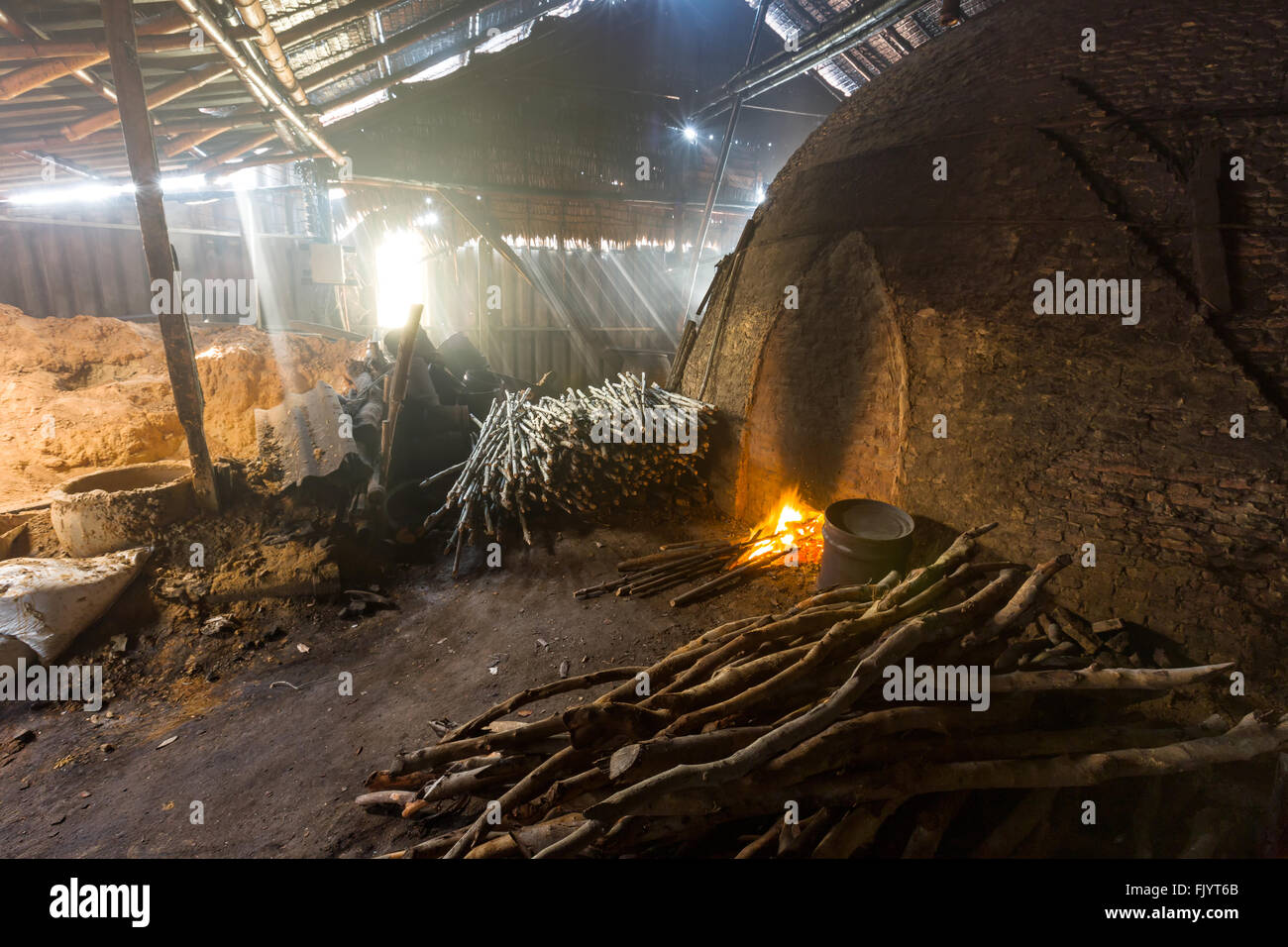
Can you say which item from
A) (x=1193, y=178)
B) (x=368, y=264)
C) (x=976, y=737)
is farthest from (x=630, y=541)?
(x=368, y=264)

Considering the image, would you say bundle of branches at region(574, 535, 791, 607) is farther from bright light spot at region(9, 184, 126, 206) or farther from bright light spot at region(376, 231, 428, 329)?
bright light spot at region(9, 184, 126, 206)

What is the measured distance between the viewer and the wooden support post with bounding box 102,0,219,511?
16.8 ft

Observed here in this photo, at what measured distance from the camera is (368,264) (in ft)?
52.9

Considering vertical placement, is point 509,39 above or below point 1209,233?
above

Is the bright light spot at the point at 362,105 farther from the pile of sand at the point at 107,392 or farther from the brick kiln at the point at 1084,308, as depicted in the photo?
the brick kiln at the point at 1084,308

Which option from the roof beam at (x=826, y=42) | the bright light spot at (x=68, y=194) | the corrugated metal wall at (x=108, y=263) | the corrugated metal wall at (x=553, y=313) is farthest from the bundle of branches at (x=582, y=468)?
the bright light spot at (x=68, y=194)

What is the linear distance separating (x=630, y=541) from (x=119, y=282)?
1447cm

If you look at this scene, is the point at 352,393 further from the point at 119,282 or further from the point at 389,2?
the point at 119,282

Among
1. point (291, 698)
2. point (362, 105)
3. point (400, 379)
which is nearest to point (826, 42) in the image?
point (400, 379)

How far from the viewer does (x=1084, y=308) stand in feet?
14.5

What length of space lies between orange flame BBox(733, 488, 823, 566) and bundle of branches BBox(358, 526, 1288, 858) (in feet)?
10.6

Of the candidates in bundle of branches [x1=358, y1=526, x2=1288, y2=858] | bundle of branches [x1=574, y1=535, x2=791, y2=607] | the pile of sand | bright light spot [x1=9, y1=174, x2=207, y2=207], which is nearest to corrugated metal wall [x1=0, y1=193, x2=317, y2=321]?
bright light spot [x1=9, y1=174, x2=207, y2=207]

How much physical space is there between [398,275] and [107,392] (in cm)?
780

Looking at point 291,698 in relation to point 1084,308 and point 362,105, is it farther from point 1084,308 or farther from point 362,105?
point 362,105
